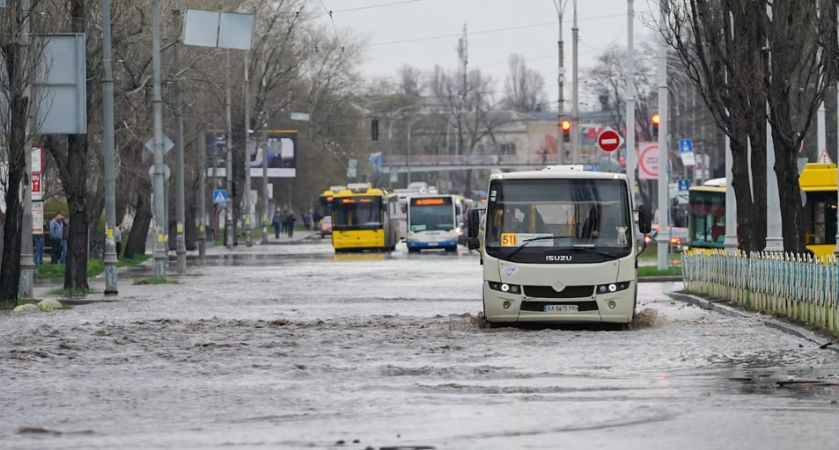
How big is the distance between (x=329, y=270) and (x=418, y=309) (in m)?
22.3

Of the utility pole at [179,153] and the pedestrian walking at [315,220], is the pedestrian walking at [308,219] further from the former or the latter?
the utility pole at [179,153]

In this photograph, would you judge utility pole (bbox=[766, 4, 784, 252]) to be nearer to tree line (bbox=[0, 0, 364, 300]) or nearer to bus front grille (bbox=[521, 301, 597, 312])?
bus front grille (bbox=[521, 301, 597, 312])

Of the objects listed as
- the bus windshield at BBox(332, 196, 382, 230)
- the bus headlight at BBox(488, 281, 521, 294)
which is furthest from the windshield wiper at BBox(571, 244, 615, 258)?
the bus windshield at BBox(332, 196, 382, 230)

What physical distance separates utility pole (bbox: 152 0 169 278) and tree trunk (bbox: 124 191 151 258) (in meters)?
16.9

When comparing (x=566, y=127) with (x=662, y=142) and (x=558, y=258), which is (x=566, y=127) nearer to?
(x=662, y=142)

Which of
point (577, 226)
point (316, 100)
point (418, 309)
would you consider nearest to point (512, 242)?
point (577, 226)

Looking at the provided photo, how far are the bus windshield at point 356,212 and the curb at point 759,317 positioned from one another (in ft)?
144

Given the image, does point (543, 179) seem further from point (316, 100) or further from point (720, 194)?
point (316, 100)

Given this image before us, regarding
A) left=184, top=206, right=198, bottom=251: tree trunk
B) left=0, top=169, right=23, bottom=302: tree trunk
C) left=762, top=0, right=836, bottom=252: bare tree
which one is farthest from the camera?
left=184, top=206, right=198, bottom=251: tree trunk

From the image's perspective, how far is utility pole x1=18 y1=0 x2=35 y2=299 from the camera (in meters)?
33.2

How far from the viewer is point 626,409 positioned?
45.7 feet

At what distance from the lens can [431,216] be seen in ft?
264

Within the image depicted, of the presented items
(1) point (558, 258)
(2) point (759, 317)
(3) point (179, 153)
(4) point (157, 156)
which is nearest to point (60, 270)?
(3) point (179, 153)

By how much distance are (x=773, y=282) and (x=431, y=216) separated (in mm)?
54070
